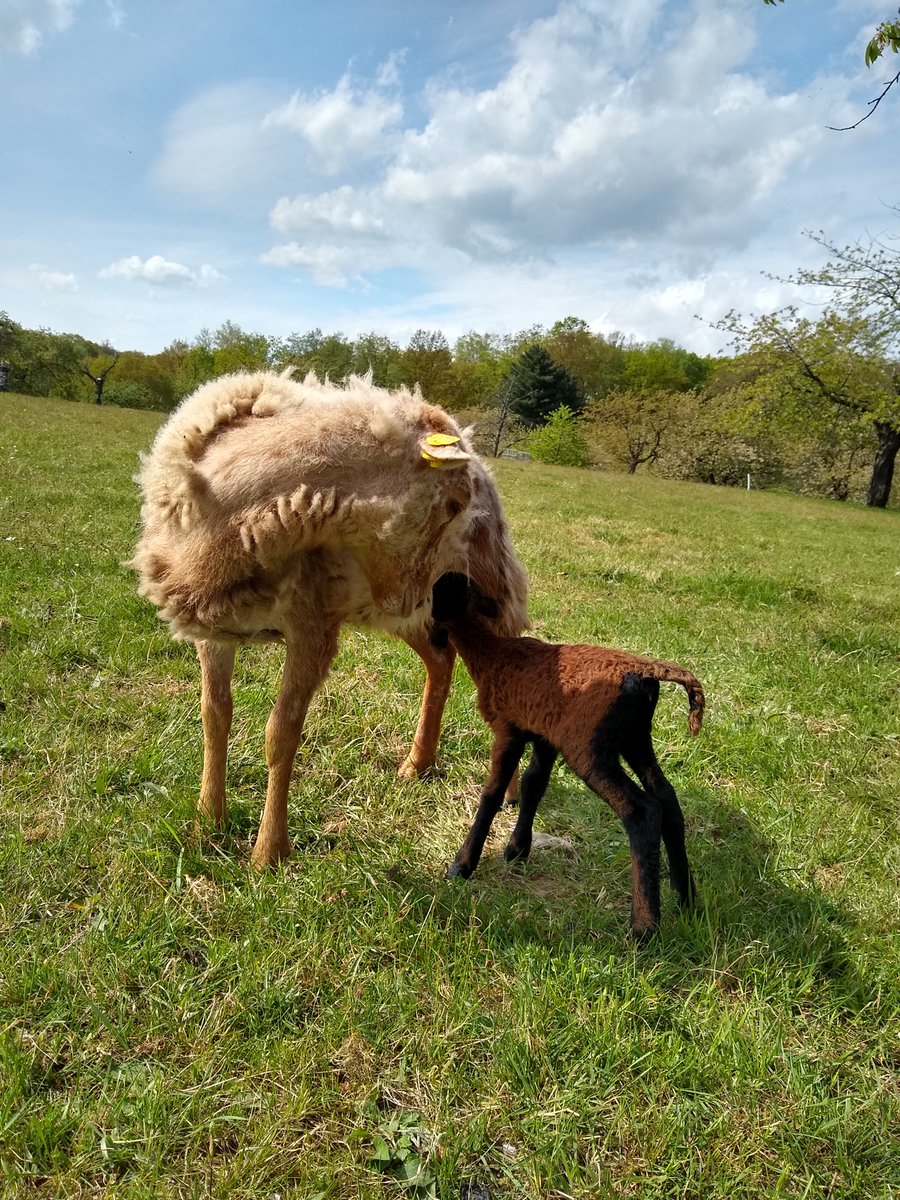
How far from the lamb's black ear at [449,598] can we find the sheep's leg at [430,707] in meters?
0.94

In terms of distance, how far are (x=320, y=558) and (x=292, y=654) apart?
415 millimetres

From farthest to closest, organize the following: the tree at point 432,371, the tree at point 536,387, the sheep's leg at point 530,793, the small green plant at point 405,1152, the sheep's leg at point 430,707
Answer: the tree at point 536,387 < the tree at point 432,371 < the sheep's leg at point 430,707 < the sheep's leg at point 530,793 < the small green plant at point 405,1152

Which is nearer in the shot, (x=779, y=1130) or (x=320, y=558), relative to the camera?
(x=779, y=1130)

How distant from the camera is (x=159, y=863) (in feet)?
9.24

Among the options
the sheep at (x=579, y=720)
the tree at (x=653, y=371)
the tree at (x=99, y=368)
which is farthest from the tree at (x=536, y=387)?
the sheep at (x=579, y=720)

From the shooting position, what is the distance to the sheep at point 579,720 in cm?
232

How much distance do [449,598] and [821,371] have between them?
34807 mm

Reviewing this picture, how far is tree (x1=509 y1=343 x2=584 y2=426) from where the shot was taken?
51.0 meters

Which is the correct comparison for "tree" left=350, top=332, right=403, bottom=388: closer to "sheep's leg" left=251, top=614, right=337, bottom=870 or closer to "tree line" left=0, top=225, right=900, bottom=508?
"tree line" left=0, top=225, right=900, bottom=508

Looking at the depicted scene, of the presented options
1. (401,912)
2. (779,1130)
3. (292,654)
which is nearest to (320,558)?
(292,654)

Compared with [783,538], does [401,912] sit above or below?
below

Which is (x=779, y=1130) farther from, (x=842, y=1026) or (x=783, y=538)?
(x=783, y=538)

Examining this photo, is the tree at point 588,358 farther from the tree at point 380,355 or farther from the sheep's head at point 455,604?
the sheep's head at point 455,604

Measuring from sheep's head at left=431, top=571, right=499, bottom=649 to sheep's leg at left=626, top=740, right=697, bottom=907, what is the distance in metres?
0.81
